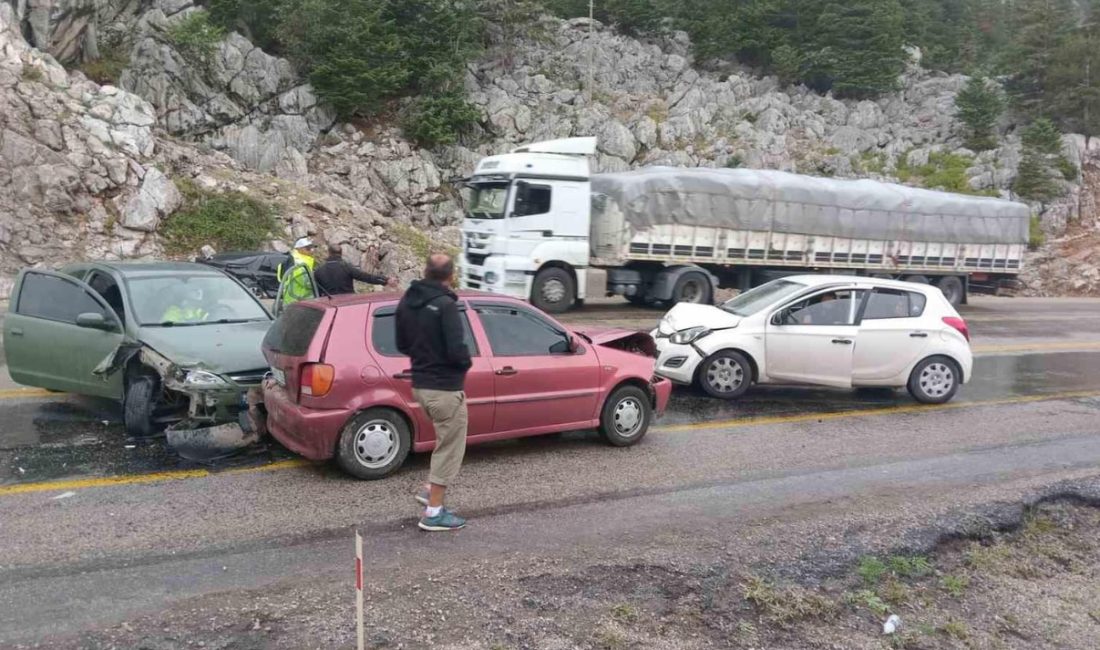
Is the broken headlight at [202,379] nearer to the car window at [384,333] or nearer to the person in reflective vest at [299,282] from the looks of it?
the car window at [384,333]

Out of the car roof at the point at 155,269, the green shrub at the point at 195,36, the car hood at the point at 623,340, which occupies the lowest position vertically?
the car hood at the point at 623,340

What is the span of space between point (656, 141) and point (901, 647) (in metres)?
42.4

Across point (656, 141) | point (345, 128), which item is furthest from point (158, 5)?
point (656, 141)

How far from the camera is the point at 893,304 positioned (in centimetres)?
991

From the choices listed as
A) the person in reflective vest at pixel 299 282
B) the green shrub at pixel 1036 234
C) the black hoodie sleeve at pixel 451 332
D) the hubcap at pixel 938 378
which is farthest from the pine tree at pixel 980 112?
the black hoodie sleeve at pixel 451 332

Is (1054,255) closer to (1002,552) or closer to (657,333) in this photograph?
(657,333)

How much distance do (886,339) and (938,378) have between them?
34.2 inches

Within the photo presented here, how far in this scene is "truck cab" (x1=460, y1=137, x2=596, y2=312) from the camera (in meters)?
17.1

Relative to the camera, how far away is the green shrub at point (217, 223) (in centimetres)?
2341

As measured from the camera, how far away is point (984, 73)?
182 feet

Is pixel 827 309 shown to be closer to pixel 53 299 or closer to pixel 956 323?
pixel 956 323

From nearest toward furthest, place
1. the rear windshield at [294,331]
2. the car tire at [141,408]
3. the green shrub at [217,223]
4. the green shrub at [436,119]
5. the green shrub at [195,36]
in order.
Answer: the rear windshield at [294,331]
the car tire at [141,408]
the green shrub at [217,223]
the green shrub at [195,36]
the green shrub at [436,119]

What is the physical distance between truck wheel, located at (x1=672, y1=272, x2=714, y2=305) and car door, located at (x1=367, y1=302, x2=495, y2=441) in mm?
12513

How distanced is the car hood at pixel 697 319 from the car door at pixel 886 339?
155 centimetres
